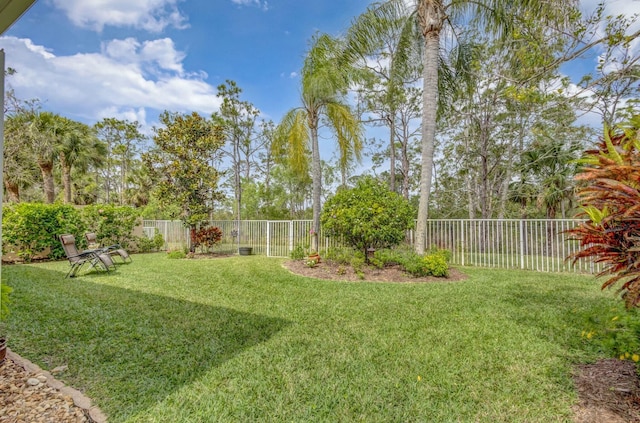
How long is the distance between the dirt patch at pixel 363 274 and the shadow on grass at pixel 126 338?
339cm

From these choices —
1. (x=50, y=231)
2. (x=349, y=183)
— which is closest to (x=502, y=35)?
(x=50, y=231)

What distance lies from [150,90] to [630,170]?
1273 centimetres

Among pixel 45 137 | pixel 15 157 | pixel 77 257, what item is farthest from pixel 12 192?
pixel 77 257

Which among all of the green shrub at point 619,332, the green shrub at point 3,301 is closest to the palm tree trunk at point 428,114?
the green shrub at point 619,332

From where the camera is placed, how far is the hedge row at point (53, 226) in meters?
9.27

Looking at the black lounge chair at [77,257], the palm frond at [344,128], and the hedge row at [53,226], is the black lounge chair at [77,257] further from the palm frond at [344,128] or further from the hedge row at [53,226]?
the palm frond at [344,128]

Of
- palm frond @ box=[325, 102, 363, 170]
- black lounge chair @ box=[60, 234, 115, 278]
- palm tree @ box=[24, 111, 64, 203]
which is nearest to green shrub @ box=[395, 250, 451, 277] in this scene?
palm frond @ box=[325, 102, 363, 170]

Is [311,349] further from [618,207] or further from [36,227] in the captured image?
[36,227]

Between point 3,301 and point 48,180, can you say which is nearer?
point 3,301

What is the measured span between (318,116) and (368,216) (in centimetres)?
453

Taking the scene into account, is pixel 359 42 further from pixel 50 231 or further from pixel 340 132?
pixel 50 231

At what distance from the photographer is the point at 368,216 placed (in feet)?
24.6

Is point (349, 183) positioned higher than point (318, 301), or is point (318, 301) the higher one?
point (349, 183)

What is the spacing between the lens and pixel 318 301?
5.09 m
